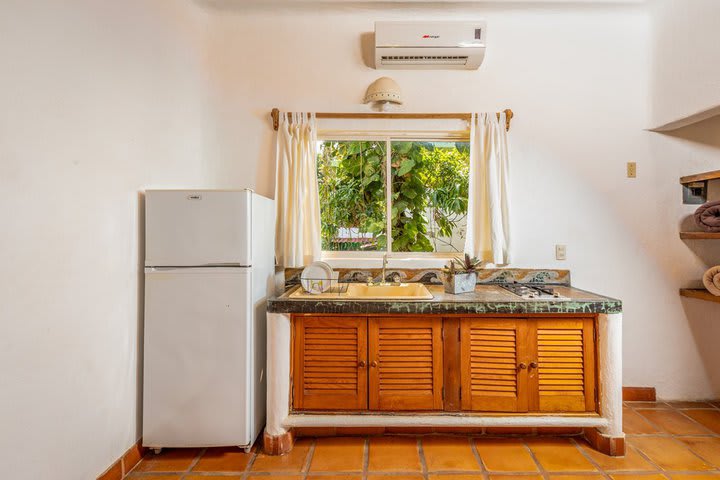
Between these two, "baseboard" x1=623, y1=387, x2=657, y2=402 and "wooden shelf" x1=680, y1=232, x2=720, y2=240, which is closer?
"wooden shelf" x1=680, y1=232, x2=720, y2=240

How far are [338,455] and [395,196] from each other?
1.76 metres

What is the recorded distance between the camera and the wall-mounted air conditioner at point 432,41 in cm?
254

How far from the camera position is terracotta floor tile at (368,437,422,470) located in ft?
6.27

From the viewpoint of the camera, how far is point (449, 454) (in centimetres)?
202

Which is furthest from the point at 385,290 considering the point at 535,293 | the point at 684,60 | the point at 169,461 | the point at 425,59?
the point at 684,60

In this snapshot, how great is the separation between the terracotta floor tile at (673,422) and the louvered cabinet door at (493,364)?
1.04m

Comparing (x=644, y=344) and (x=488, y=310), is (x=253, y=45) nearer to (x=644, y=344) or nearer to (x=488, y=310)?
(x=488, y=310)

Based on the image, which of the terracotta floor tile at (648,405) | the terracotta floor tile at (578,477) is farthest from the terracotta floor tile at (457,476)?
the terracotta floor tile at (648,405)

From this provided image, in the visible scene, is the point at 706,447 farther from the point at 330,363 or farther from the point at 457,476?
the point at 330,363

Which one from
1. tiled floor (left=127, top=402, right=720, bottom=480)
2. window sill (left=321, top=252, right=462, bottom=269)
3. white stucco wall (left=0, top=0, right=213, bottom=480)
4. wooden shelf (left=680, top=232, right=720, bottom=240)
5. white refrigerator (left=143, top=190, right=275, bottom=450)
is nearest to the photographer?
white stucco wall (left=0, top=0, right=213, bottom=480)

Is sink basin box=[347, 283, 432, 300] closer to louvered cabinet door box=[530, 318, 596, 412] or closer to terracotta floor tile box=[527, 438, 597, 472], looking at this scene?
louvered cabinet door box=[530, 318, 596, 412]

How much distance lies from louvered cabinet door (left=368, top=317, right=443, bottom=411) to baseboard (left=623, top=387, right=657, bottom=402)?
1563mm

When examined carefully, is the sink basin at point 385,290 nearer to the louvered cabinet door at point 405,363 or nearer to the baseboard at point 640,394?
the louvered cabinet door at point 405,363

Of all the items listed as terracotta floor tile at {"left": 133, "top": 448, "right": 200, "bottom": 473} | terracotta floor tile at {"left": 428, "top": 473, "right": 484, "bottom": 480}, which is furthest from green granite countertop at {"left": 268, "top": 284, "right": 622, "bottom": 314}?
terracotta floor tile at {"left": 133, "top": 448, "right": 200, "bottom": 473}
